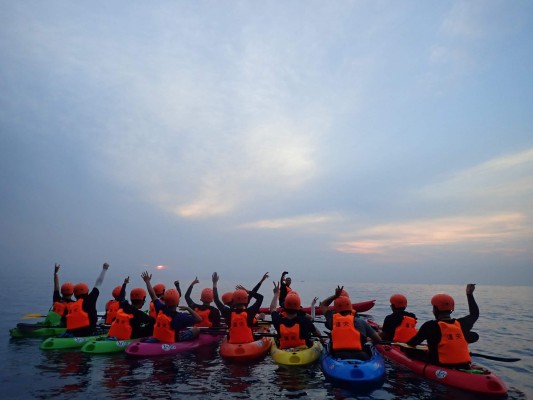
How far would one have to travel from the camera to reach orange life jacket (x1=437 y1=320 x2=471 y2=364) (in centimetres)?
900

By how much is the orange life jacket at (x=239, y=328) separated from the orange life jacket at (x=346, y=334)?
3690 millimetres

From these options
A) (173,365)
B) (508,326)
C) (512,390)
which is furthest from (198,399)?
(508,326)

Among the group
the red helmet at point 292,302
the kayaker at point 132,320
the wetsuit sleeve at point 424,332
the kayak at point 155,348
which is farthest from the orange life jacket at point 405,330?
the kayaker at point 132,320

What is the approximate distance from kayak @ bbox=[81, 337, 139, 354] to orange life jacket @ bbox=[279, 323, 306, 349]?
→ 6057mm

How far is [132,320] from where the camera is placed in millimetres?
13602

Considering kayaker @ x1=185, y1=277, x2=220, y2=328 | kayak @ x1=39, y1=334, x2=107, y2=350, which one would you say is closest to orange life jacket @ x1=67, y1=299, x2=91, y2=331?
kayak @ x1=39, y1=334, x2=107, y2=350

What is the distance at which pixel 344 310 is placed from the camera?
10.0 metres

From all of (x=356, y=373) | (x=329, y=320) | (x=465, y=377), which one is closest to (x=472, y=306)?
(x=465, y=377)

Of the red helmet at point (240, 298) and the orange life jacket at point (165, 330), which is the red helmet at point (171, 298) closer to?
the orange life jacket at point (165, 330)

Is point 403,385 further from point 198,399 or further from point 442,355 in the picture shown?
point 198,399

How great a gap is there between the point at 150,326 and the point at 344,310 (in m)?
8.33

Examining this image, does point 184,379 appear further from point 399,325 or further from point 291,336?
point 399,325

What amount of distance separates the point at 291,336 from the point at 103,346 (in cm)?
677

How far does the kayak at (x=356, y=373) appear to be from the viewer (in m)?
8.82
